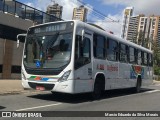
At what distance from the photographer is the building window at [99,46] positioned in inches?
619

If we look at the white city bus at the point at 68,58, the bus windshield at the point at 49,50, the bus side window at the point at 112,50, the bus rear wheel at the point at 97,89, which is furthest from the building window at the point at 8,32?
the bus rear wheel at the point at 97,89

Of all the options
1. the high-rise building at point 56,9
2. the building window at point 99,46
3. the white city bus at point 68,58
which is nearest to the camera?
the white city bus at point 68,58

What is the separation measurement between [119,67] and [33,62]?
555cm

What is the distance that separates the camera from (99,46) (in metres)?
16.1

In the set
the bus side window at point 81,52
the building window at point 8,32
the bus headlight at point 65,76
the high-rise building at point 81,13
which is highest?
the high-rise building at point 81,13

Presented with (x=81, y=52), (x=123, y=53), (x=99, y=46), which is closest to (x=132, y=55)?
(x=123, y=53)

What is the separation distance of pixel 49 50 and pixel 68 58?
0.94 metres

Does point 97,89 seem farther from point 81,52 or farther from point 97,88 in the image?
point 81,52

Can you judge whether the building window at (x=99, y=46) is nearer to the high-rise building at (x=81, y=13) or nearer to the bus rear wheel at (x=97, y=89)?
the bus rear wheel at (x=97, y=89)

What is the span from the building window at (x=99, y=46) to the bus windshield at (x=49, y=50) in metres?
1.97

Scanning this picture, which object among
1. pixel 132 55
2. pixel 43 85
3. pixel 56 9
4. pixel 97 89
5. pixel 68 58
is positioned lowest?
pixel 97 89

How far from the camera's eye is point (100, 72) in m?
16.1

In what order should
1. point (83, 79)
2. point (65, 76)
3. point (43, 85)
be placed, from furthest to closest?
point (83, 79) → point (43, 85) → point (65, 76)

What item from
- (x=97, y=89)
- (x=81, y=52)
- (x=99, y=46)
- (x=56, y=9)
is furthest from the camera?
(x=56, y=9)
